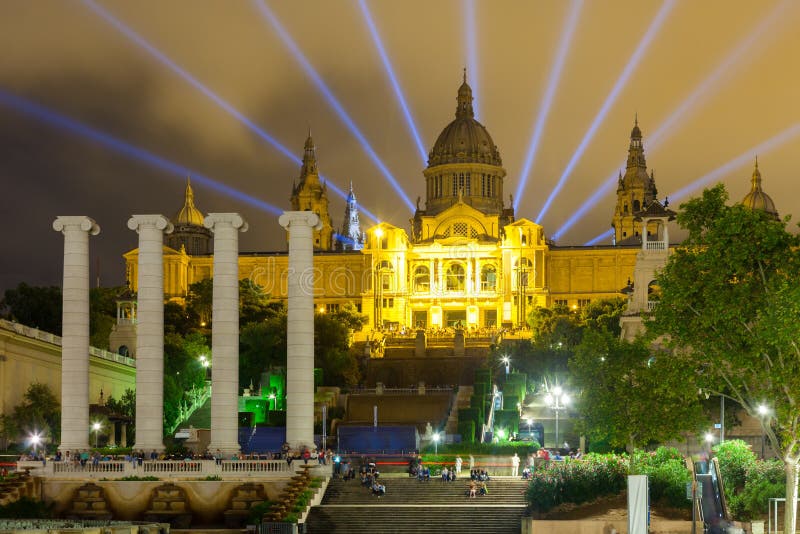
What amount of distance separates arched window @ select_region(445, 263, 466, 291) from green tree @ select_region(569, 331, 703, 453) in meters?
101

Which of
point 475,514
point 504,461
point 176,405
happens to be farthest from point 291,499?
point 176,405

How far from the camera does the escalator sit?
63.7m

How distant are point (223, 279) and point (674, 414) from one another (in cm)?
2402

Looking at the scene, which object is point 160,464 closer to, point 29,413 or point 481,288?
point 29,413

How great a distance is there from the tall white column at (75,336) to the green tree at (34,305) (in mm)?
59412

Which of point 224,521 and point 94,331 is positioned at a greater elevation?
point 94,331

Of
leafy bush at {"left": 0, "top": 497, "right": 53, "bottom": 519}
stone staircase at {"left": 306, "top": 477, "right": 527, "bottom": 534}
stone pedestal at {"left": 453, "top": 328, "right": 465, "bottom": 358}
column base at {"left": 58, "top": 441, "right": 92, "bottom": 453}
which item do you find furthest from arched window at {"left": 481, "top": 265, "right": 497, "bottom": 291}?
leafy bush at {"left": 0, "top": 497, "right": 53, "bottom": 519}

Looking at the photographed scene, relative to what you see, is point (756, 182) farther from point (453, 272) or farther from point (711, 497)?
point (711, 497)

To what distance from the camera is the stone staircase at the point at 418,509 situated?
67.8 m

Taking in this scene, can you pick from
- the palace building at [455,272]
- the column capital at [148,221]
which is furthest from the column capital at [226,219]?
the palace building at [455,272]

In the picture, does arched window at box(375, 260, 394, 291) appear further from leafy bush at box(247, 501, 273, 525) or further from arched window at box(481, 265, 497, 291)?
leafy bush at box(247, 501, 273, 525)

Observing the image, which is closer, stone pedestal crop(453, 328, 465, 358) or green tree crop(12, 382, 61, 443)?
green tree crop(12, 382, 61, 443)

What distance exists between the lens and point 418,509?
6975cm

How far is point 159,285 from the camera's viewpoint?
8156 centimetres
